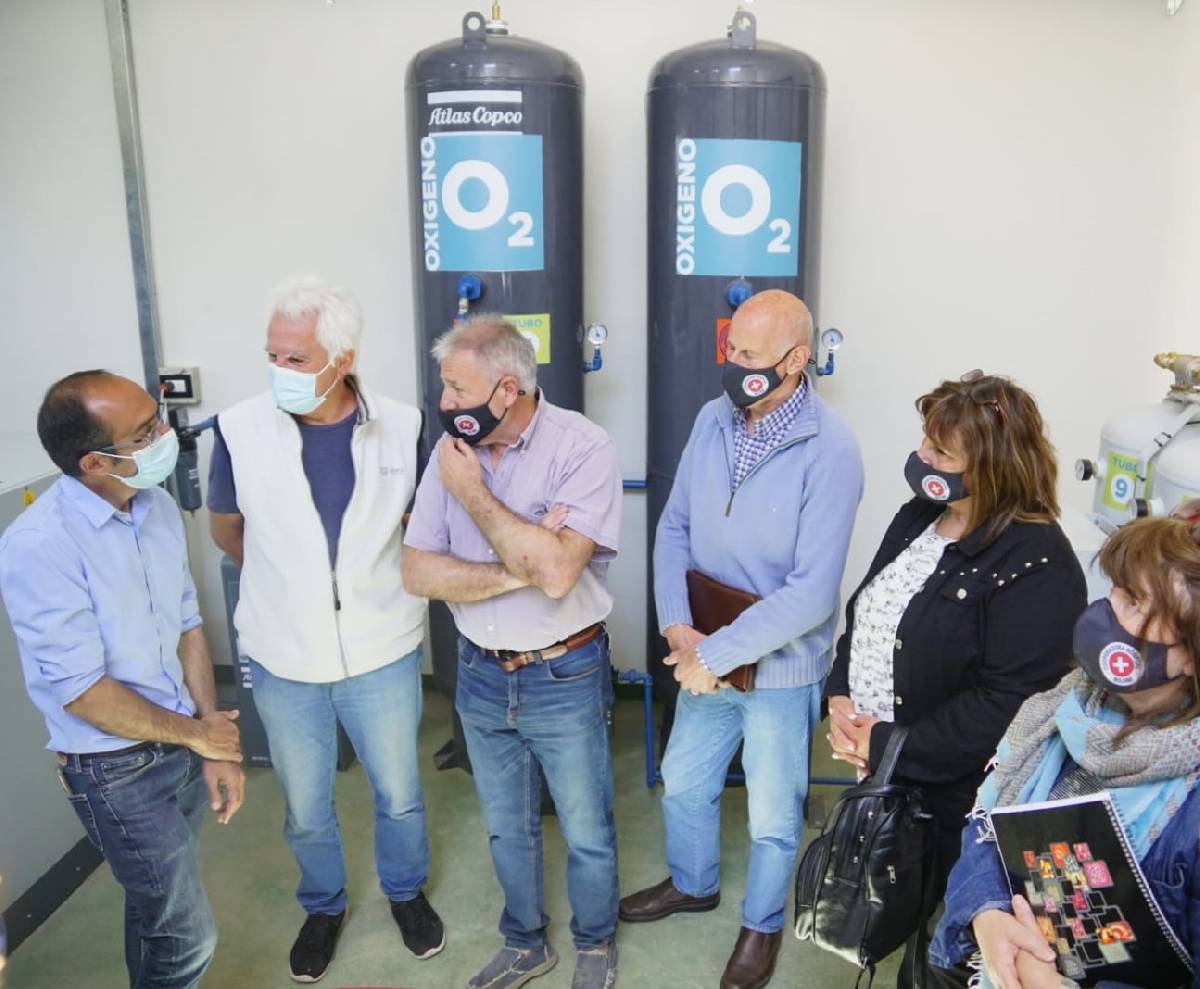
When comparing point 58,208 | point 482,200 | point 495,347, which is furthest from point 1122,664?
point 58,208

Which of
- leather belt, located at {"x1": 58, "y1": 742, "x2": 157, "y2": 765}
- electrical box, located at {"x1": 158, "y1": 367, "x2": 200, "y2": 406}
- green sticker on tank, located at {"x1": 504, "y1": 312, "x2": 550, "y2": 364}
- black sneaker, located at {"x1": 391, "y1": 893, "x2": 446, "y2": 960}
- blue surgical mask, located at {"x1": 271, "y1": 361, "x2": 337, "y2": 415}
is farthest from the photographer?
electrical box, located at {"x1": 158, "y1": 367, "x2": 200, "y2": 406}

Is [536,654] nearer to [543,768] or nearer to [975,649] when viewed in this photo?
[543,768]

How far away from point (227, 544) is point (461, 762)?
1.31 m

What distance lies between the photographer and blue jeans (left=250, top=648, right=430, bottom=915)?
7.73 feet

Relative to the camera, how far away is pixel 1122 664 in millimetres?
1300

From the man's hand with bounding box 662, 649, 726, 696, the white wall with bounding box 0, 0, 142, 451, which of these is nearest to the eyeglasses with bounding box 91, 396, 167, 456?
the man's hand with bounding box 662, 649, 726, 696

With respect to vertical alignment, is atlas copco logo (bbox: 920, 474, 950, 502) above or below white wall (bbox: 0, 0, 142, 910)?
below

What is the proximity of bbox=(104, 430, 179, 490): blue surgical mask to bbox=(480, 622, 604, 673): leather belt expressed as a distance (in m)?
0.72

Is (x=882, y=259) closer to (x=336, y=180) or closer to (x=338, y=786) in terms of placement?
(x=336, y=180)

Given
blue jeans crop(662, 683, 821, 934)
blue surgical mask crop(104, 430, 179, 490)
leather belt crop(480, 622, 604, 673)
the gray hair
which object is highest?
the gray hair

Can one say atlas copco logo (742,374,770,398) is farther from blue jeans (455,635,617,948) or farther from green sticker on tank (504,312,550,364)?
green sticker on tank (504,312,550,364)

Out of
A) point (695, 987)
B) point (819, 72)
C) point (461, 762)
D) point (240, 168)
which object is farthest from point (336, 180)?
point (695, 987)

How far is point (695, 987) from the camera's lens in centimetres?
246

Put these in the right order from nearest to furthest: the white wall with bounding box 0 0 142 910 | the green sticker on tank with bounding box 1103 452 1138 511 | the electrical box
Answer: the green sticker on tank with bounding box 1103 452 1138 511, the white wall with bounding box 0 0 142 910, the electrical box
